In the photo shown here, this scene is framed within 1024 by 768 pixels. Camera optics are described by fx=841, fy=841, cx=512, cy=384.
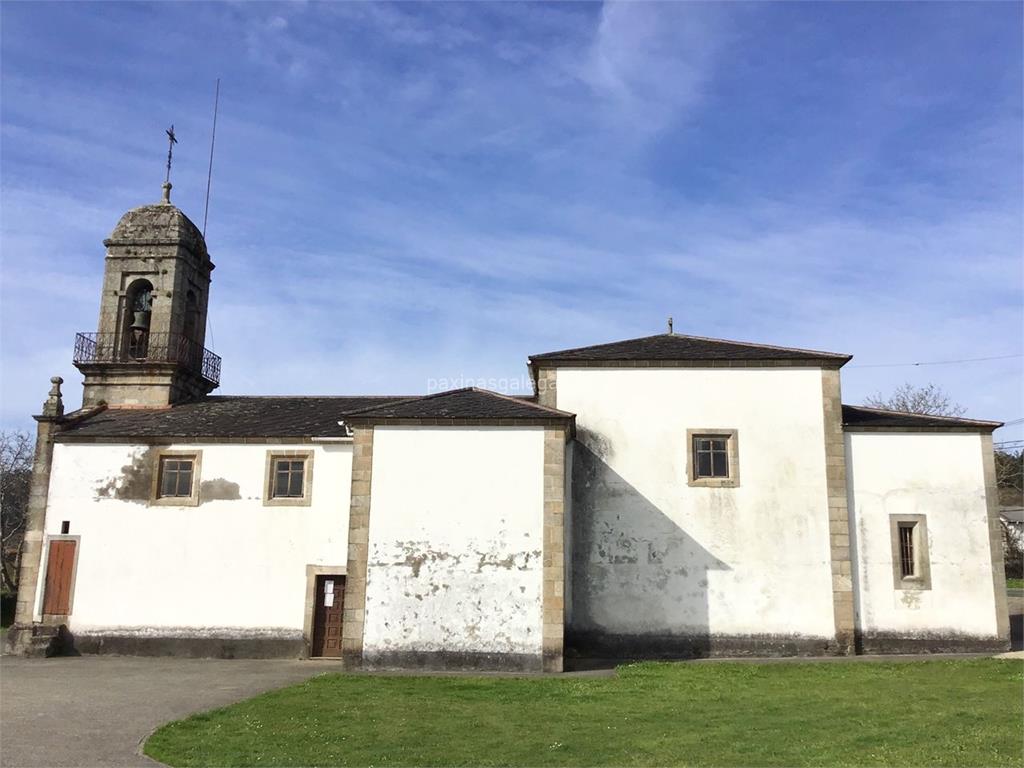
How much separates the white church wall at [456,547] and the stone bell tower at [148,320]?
31.8ft

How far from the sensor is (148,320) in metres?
23.8

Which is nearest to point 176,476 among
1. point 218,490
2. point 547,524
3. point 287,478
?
point 218,490

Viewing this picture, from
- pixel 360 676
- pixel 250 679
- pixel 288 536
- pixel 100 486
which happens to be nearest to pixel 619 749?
pixel 360 676

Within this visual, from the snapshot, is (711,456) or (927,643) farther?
(711,456)

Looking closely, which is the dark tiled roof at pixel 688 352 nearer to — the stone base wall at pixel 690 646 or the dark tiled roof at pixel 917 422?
the dark tiled roof at pixel 917 422

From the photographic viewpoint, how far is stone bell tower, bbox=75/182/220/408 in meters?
23.1

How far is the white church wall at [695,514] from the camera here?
1748 cm

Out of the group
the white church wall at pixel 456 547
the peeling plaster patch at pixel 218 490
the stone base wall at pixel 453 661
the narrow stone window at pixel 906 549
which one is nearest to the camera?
the stone base wall at pixel 453 661

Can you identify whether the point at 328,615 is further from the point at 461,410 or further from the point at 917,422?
the point at 917,422

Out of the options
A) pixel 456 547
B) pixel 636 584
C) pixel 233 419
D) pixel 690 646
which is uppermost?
pixel 233 419

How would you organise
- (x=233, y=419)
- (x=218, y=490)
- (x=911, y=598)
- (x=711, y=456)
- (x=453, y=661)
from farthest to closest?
1. (x=233, y=419)
2. (x=218, y=490)
3. (x=711, y=456)
4. (x=911, y=598)
5. (x=453, y=661)

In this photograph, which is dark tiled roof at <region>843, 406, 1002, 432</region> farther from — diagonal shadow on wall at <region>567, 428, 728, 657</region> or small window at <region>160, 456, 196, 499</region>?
small window at <region>160, 456, 196, 499</region>

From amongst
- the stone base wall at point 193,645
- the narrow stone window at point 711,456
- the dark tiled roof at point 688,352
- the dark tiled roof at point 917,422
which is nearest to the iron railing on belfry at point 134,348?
the stone base wall at point 193,645

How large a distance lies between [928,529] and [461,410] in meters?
10.3
